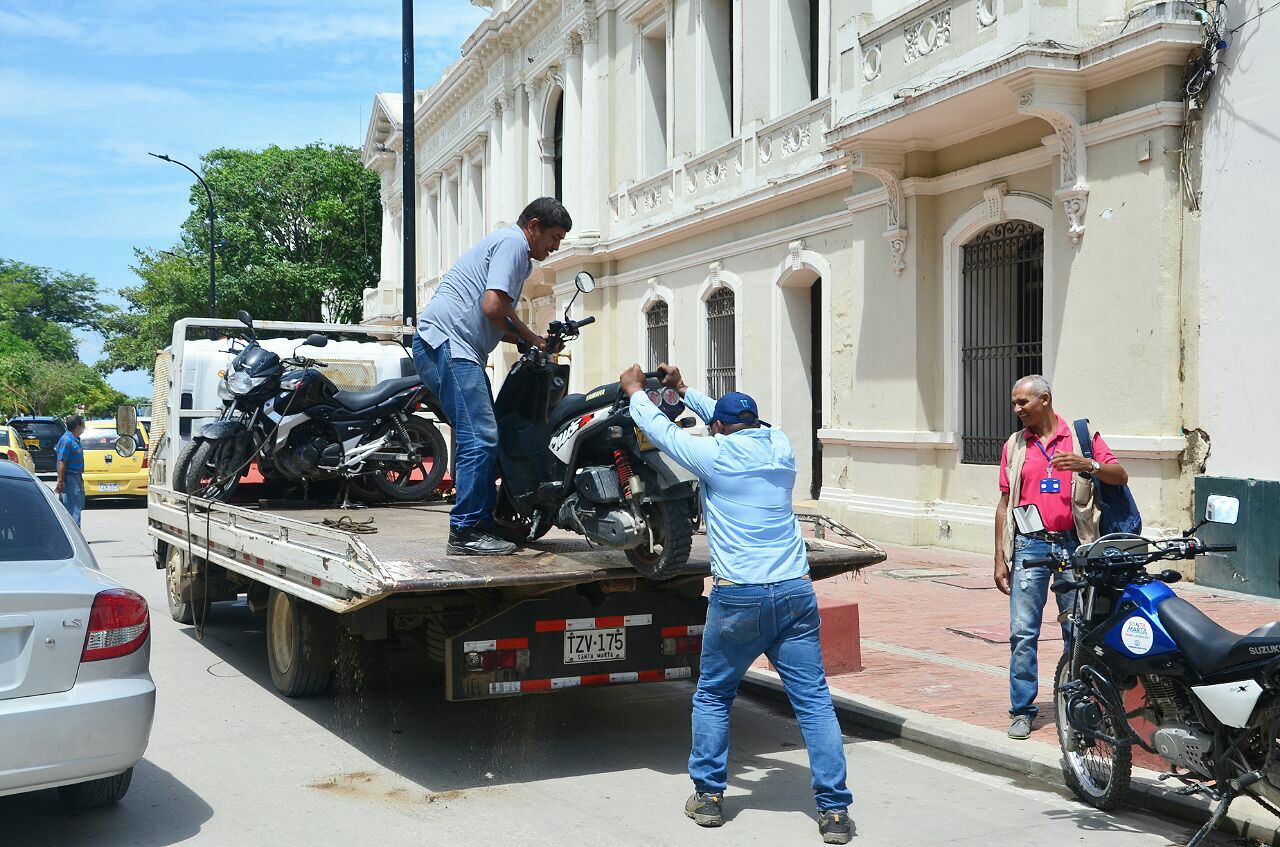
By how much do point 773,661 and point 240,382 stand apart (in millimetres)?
5592

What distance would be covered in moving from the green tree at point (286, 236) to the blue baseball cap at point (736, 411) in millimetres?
39302

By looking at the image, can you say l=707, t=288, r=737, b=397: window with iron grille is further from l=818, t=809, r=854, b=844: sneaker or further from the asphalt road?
l=818, t=809, r=854, b=844: sneaker

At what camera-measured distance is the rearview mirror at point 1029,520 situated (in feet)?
20.2

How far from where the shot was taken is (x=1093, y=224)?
466 inches

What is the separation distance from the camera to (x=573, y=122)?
24.5 m

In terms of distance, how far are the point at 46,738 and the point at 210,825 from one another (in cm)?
94

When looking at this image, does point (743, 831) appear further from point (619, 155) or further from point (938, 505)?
point (619, 155)

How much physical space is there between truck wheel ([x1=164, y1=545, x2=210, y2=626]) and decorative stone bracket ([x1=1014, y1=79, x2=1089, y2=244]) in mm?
8415

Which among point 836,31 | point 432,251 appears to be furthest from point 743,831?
point 432,251

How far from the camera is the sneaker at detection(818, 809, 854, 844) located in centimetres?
486

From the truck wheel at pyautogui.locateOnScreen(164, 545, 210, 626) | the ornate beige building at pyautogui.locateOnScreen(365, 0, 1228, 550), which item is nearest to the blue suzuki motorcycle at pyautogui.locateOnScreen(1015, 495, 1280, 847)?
the ornate beige building at pyautogui.locateOnScreen(365, 0, 1228, 550)

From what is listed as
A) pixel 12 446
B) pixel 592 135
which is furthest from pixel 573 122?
pixel 12 446

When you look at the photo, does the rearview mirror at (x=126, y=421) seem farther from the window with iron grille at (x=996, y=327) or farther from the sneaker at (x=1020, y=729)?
the window with iron grille at (x=996, y=327)

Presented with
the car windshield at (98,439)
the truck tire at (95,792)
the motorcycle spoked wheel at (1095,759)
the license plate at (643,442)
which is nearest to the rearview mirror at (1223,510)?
the motorcycle spoked wheel at (1095,759)
